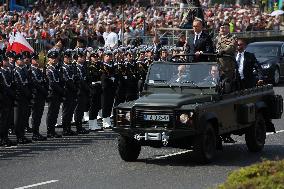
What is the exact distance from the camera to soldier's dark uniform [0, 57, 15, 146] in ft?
63.3

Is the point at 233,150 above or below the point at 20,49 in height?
below

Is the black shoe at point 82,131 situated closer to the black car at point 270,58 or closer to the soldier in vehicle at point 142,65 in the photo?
the soldier in vehicle at point 142,65

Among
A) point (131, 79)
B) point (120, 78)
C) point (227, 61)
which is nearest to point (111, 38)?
point (131, 79)

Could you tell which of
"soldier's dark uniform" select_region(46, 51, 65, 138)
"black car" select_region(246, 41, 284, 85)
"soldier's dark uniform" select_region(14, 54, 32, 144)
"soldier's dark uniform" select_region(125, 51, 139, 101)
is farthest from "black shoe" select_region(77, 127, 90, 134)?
"black car" select_region(246, 41, 284, 85)

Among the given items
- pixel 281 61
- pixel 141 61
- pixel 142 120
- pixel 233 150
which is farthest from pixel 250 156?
pixel 281 61

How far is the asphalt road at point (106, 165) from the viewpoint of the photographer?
49.1 feet

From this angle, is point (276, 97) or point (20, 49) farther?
point (20, 49)

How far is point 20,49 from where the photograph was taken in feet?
79.3

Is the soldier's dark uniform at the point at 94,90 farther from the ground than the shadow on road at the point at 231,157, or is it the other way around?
the soldier's dark uniform at the point at 94,90

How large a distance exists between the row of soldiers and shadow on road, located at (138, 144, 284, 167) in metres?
1.39

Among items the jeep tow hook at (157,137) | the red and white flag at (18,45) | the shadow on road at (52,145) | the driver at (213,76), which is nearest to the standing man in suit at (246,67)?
the driver at (213,76)

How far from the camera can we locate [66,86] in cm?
2123

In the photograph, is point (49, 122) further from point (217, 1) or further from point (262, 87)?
point (217, 1)

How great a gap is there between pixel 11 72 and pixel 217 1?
4218cm
